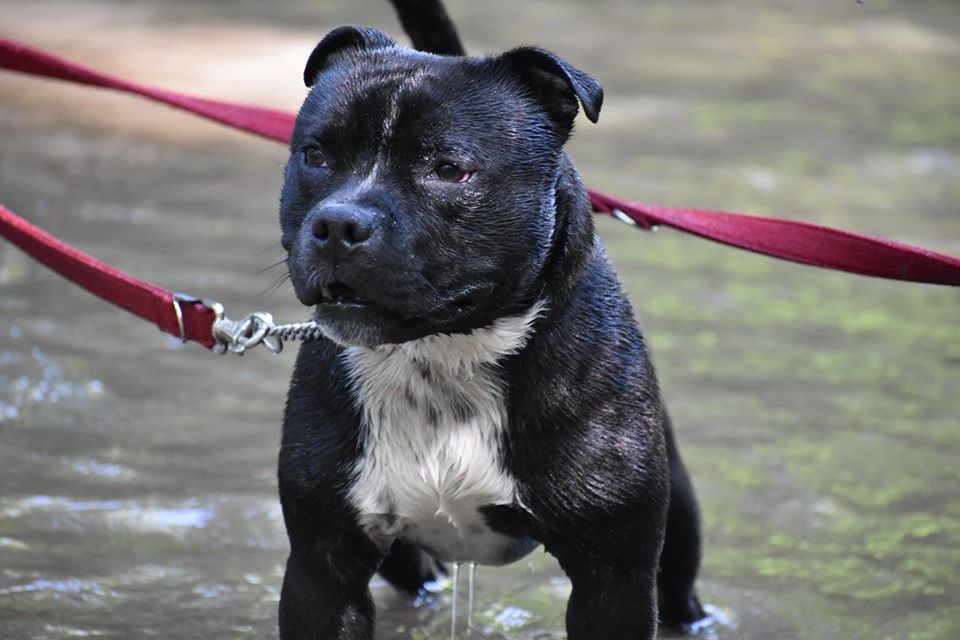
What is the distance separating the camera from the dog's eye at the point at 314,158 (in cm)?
260

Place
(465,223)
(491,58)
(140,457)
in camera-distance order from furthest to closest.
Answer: (140,457) → (491,58) → (465,223)

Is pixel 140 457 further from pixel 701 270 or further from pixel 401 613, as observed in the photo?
pixel 701 270

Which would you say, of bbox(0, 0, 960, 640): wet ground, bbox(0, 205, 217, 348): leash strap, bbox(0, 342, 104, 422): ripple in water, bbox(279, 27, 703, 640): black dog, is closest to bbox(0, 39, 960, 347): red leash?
bbox(0, 205, 217, 348): leash strap

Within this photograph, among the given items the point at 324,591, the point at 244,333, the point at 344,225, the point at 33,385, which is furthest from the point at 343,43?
the point at 33,385

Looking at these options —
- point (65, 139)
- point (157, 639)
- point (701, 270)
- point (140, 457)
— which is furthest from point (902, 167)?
point (157, 639)

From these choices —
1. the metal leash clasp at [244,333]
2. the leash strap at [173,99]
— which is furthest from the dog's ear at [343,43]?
the leash strap at [173,99]

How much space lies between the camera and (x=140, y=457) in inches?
184

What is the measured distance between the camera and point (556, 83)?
2666 millimetres

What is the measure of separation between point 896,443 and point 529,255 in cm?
278

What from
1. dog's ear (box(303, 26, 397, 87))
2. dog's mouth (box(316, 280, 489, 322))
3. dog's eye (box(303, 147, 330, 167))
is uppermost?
dog's ear (box(303, 26, 397, 87))

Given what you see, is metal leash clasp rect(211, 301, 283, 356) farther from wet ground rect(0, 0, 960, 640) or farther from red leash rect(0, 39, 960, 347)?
wet ground rect(0, 0, 960, 640)

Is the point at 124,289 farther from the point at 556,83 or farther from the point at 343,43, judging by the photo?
the point at 556,83

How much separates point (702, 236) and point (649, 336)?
254 centimetres

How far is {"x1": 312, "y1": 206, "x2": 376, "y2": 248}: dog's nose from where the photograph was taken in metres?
2.39
